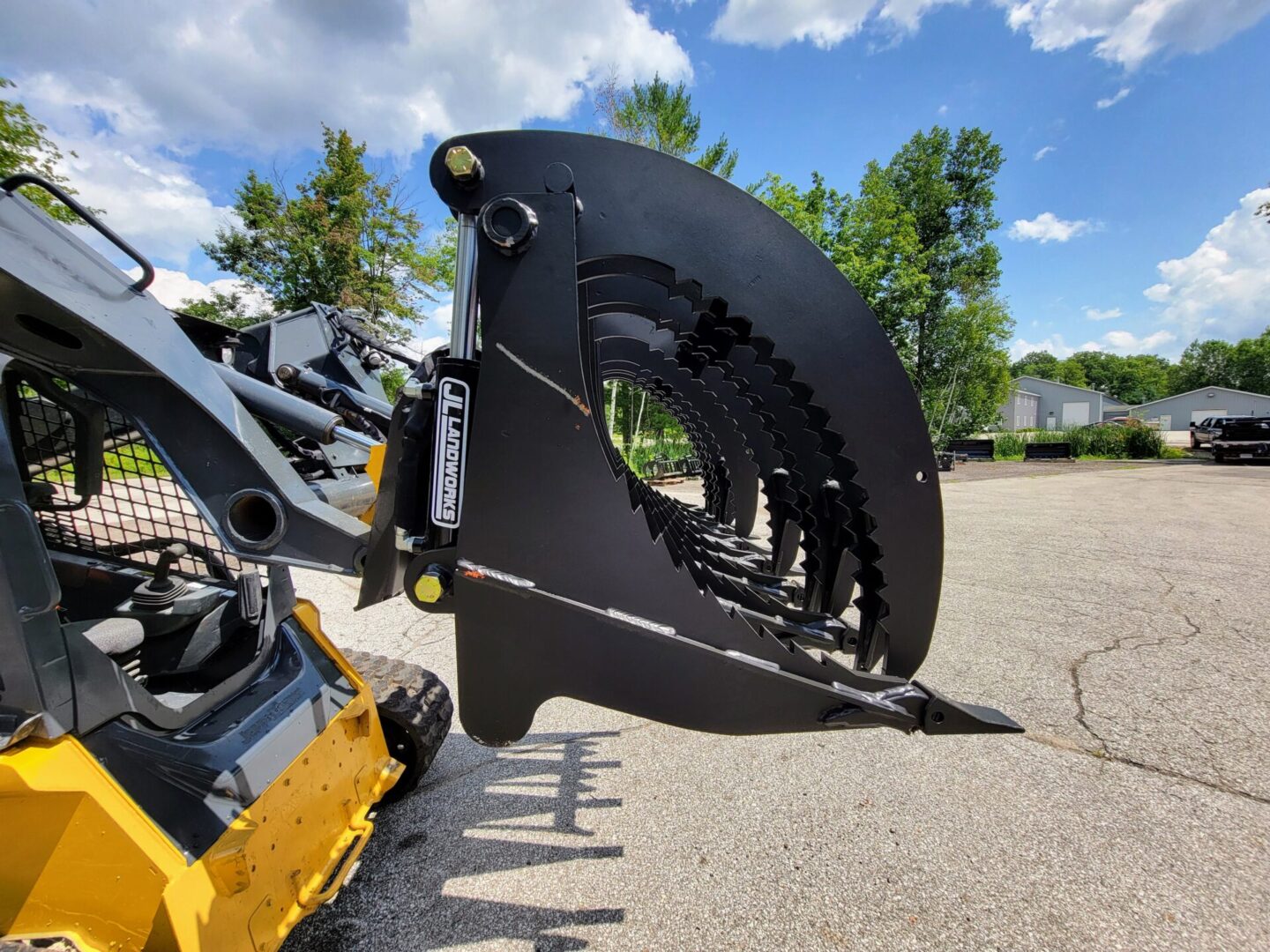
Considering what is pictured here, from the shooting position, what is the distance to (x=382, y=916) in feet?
6.33

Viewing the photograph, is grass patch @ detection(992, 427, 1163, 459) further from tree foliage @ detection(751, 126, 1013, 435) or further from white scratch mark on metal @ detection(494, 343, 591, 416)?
white scratch mark on metal @ detection(494, 343, 591, 416)

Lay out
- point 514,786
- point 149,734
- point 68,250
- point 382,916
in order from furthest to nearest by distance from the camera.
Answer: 1. point 514,786
2. point 382,916
3. point 149,734
4. point 68,250

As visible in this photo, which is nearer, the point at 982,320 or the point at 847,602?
the point at 847,602

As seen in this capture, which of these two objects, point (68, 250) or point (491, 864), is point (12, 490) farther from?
point (491, 864)

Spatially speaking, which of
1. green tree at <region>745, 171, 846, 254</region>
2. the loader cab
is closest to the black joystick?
the loader cab

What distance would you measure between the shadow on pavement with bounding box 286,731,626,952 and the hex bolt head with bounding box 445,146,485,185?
2268 mm

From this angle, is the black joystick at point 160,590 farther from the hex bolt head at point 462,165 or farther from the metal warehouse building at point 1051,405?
the metal warehouse building at point 1051,405

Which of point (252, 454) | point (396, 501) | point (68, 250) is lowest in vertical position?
point (396, 501)

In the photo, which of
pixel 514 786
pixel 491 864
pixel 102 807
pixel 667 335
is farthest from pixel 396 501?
pixel 514 786

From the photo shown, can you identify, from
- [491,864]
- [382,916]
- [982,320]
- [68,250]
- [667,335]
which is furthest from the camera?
[982,320]

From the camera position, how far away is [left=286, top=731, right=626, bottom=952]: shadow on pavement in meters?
1.86

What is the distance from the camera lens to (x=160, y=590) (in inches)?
74.8

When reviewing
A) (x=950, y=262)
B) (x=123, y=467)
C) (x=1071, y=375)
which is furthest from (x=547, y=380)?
(x=1071, y=375)

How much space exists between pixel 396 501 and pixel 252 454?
0.35m
